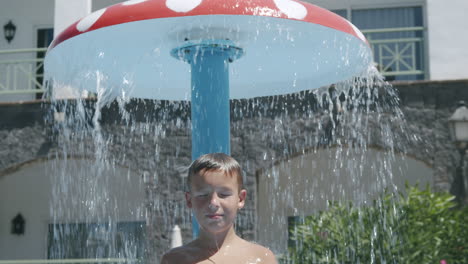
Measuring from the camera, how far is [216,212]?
2.35 m

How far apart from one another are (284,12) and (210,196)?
4.53ft

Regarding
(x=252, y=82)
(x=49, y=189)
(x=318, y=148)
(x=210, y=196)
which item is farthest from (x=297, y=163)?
(x=210, y=196)

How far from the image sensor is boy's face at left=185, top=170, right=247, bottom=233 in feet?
7.66

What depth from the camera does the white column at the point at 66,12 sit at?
35.3 feet

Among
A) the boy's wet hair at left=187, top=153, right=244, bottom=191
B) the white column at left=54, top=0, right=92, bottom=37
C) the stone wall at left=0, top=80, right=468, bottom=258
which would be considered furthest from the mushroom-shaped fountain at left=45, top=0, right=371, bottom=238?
the white column at left=54, top=0, right=92, bottom=37

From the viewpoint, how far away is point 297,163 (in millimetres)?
11492

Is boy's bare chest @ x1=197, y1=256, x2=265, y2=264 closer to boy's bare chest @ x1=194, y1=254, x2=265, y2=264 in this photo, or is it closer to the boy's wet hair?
boy's bare chest @ x1=194, y1=254, x2=265, y2=264

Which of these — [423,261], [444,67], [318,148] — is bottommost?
[423,261]

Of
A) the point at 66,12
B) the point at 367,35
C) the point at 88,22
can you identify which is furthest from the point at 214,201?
the point at 367,35

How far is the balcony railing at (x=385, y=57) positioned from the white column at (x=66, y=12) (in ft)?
1.97

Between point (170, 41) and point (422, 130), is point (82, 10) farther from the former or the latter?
point (170, 41)

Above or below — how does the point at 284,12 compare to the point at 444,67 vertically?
below

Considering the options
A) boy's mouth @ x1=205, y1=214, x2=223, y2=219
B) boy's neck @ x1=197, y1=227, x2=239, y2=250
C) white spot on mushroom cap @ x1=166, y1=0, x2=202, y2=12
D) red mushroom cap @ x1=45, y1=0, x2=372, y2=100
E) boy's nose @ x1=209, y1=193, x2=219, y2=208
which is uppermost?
white spot on mushroom cap @ x1=166, y1=0, x2=202, y2=12

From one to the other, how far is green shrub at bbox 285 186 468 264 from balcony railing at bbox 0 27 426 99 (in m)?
2.88
